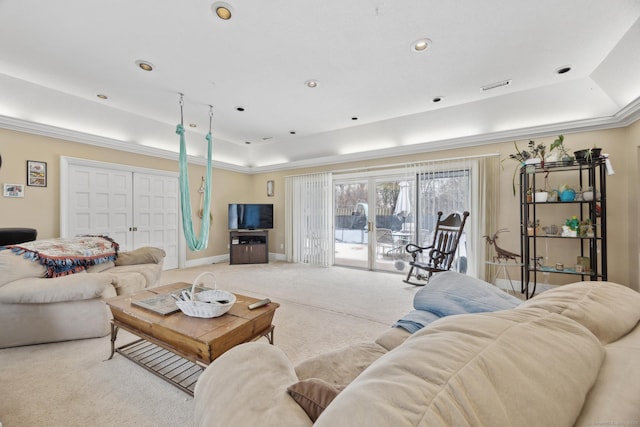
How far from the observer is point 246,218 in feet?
19.9

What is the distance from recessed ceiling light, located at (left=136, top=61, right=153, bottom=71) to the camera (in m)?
2.94

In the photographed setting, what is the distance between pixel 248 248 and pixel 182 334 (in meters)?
4.36

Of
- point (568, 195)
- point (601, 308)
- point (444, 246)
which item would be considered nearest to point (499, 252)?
point (444, 246)

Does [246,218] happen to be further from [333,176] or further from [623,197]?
[623,197]

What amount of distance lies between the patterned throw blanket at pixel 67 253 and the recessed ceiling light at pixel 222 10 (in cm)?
288

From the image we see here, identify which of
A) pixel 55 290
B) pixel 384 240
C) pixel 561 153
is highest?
pixel 561 153

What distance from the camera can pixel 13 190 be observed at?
3.41 metres

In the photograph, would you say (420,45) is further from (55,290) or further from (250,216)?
Result: (250,216)

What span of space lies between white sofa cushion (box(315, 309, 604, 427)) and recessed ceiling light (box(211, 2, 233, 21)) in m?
2.76

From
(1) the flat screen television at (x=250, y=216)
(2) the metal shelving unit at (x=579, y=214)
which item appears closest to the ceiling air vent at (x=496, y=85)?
(2) the metal shelving unit at (x=579, y=214)

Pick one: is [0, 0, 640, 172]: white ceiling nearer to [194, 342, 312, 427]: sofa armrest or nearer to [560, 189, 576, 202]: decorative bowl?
[560, 189, 576, 202]: decorative bowl

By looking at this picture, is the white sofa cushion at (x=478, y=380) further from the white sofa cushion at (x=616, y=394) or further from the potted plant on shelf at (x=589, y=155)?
the potted plant on shelf at (x=589, y=155)

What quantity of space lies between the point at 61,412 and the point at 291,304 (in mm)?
2127

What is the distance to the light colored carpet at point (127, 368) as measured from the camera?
1478 millimetres
